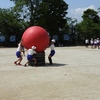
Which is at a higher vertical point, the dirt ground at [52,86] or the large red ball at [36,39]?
the large red ball at [36,39]

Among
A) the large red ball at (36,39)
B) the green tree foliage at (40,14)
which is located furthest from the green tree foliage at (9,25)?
the large red ball at (36,39)

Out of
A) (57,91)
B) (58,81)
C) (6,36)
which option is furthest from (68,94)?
(6,36)

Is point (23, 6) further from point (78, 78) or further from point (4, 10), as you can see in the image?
point (78, 78)

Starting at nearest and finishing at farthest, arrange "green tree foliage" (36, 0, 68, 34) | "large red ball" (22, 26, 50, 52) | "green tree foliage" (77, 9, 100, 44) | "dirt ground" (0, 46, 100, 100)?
"dirt ground" (0, 46, 100, 100) → "large red ball" (22, 26, 50, 52) → "green tree foliage" (36, 0, 68, 34) → "green tree foliage" (77, 9, 100, 44)

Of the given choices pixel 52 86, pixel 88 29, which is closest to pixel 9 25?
pixel 88 29

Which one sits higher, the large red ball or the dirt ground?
the large red ball

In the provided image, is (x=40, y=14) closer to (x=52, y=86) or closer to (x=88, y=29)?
(x=88, y=29)

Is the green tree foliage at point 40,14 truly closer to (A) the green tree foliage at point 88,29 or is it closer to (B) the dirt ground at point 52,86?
(A) the green tree foliage at point 88,29

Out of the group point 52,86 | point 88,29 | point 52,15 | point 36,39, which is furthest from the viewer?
point 88,29

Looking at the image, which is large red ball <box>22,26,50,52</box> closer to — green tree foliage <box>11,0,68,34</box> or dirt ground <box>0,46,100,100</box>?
dirt ground <box>0,46,100,100</box>

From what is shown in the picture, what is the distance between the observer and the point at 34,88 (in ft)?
28.5

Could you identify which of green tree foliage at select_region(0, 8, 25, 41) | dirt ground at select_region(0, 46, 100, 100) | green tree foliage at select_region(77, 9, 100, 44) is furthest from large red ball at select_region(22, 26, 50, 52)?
green tree foliage at select_region(77, 9, 100, 44)

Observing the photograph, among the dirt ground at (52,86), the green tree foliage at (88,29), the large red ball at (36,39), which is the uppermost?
the green tree foliage at (88,29)

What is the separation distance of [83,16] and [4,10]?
18.4 m
